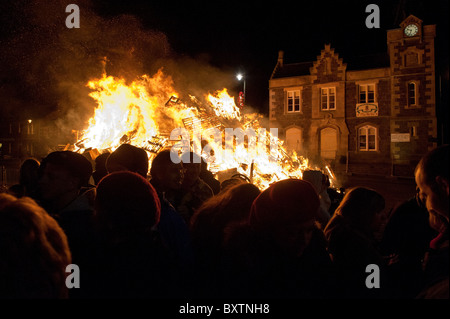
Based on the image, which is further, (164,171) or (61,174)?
(164,171)

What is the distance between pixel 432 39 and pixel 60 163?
1189 inches

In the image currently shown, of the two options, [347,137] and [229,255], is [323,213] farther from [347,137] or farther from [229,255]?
[347,137]

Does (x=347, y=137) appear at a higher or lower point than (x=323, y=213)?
higher

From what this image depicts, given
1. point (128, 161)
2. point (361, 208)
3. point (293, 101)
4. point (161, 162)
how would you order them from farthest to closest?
point (293, 101) < point (161, 162) < point (128, 161) < point (361, 208)

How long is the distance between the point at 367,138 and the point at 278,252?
2729cm

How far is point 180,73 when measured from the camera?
12.9 m

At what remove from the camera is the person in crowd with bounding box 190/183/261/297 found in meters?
2.21

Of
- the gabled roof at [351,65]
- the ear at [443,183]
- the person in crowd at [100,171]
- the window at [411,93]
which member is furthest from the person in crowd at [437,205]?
the gabled roof at [351,65]

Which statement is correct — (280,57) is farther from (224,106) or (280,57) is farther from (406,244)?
(406,244)

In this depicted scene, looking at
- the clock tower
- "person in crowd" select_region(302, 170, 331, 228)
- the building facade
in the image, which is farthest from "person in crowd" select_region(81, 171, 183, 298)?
the clock tower

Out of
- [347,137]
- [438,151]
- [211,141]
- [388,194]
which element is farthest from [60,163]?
[347,137]

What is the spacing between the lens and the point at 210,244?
2418 mm

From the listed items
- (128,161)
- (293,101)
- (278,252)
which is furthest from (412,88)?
(278,252)

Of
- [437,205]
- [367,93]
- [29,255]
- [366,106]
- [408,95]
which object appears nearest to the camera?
[29,255]
